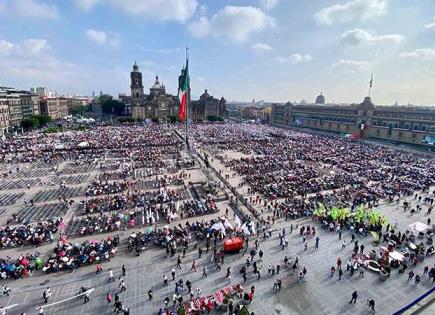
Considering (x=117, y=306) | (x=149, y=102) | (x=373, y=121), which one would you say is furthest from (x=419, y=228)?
(x=149, y=102)

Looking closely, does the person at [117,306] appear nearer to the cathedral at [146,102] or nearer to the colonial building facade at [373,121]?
the colonial building facade at [373,121]

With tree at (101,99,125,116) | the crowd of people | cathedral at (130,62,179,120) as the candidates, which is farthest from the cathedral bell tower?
the crowd of people

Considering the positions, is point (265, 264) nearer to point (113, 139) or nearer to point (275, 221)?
point (275, 221)

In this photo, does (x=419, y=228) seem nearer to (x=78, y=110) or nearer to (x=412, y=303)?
(x=412, y=303)

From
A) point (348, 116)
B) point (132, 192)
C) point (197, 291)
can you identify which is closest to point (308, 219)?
point (197, 291)

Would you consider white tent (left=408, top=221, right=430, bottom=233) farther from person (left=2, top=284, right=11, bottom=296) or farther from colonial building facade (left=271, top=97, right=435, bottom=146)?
colonial building facade (left=271, top=97, right=435, bottom=146)

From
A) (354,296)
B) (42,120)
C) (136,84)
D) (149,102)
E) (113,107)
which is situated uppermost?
(136,84)
